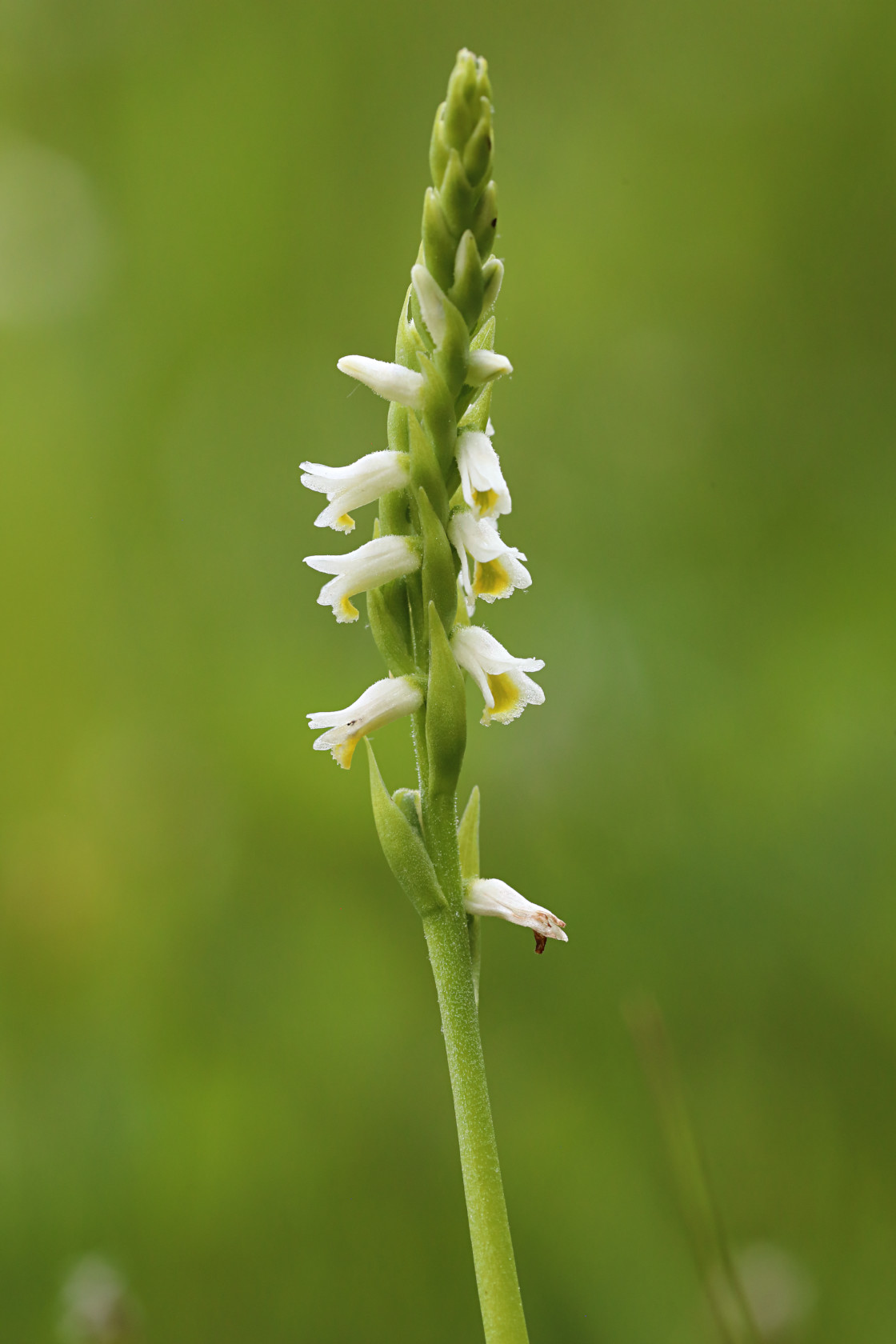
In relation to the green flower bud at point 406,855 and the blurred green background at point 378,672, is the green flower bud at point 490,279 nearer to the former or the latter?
the green flower bud at point 406,855

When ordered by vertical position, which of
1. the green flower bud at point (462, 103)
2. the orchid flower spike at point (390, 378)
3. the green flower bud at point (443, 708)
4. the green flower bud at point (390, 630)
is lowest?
the green flower bud at point (443, 708)

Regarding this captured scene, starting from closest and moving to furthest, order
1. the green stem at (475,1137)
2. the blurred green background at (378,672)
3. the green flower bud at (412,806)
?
the green stem at (475,1137), the green flower bud at (412,806), the blurred green background at (378,672)

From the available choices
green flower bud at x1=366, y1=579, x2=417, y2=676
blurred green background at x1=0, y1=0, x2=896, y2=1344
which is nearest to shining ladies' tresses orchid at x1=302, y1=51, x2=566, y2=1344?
green flower bud at x1=366, y1=579, x2=417, y2=676

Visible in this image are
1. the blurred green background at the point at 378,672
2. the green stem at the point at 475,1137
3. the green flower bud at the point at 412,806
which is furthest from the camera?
the blurred green background at the point at 378,672

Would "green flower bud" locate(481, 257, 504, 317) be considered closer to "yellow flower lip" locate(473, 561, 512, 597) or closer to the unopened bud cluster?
the unopened bud cluster

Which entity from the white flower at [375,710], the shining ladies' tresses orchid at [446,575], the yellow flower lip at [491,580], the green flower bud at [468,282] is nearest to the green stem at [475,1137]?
the shining ladies' tresses orchid at [446,575]

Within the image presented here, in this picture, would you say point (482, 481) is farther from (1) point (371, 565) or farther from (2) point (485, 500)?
(1) point (371, 565)

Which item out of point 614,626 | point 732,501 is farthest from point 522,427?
point 614,626

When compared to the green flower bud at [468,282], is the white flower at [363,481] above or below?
below

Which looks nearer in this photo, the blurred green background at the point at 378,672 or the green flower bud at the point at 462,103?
the green flower bud at the point at 462,103
